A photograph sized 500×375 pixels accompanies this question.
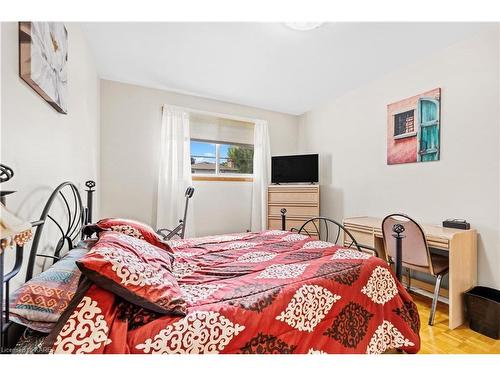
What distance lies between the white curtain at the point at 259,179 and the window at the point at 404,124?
1.99m

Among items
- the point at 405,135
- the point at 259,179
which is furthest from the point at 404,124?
the point at 259,179

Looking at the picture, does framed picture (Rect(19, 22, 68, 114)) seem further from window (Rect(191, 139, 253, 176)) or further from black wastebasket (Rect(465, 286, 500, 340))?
black wastebasket (Rect(465, 286, 500, 340))

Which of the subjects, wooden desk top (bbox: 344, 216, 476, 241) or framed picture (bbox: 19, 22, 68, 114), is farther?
wooden desk top (bbox: 344, 216, 476, 241)

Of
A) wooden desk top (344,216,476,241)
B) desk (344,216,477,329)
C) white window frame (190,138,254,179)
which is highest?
white window frame (190,138,254,179)

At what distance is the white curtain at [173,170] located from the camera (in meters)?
3.33

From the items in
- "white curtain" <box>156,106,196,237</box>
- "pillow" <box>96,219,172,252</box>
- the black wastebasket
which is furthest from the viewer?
"white curtain" <box>156,106,196,237</box>

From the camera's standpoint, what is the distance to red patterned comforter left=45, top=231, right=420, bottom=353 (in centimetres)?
77

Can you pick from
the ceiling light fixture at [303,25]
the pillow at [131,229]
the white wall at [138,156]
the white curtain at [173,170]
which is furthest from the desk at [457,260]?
the white curtain at [173,170]

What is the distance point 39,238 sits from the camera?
1.12 m

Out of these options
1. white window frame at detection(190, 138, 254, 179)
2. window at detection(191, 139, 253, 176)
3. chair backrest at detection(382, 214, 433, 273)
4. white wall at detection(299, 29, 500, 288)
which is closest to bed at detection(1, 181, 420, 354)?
chair backrest at detection(382, 214, 433, 273)

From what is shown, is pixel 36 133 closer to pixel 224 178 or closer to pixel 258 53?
pixel 258 53

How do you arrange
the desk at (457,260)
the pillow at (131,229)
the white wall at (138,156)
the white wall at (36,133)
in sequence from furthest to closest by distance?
1. the white wall at (138,156)
2. the desk at (457,260)
3. the pillow at (131,229)
4. the white wall at (36,133)

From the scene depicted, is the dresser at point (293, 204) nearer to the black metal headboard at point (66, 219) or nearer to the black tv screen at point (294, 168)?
the black tv screen at point (294, 168)

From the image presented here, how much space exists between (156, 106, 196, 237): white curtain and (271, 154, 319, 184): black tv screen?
4.84 ft
